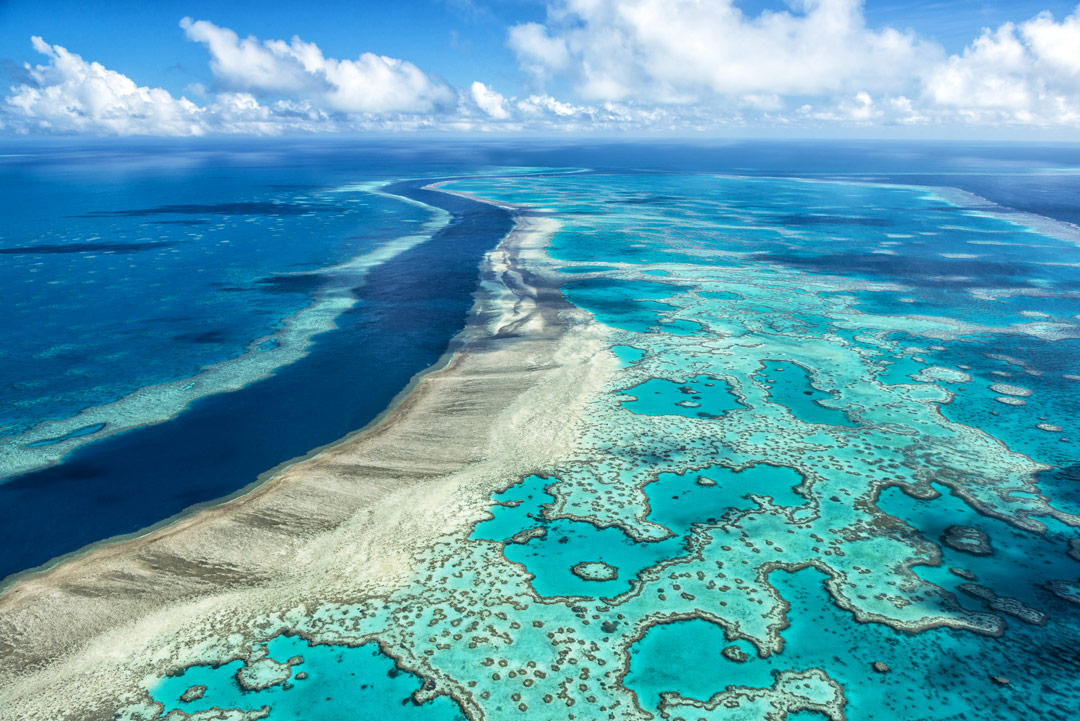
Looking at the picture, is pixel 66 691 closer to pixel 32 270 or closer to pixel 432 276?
pixel 432 276

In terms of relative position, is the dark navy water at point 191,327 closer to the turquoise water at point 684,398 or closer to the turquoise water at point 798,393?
the turquoise water at point 684,398

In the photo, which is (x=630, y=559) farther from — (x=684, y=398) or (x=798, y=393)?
(x=798, y=393)

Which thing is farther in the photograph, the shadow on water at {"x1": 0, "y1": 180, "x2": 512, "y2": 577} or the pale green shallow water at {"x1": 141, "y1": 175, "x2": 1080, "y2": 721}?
the shadow on water at {"x1": 0, "y1": 180, "x2": 512, "y2": 577}

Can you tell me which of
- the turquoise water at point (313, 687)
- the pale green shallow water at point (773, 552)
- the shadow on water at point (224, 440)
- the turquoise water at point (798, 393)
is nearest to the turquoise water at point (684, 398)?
the pale green shallow water at point (773, 552)

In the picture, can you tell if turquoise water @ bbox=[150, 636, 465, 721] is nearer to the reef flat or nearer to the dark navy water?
the reef flat

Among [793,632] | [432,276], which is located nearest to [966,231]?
[432,276]

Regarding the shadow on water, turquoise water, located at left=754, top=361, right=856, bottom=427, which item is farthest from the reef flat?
the shadow on water
